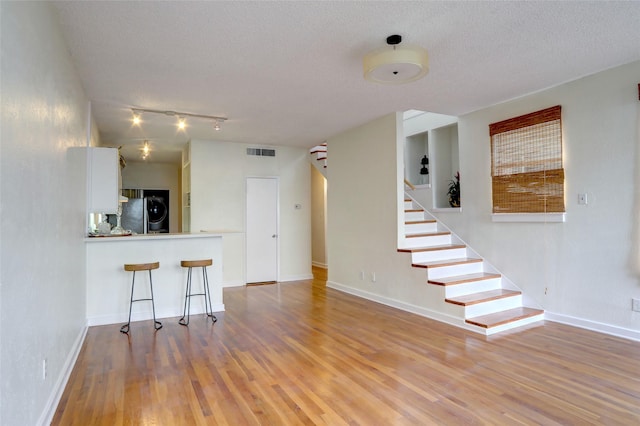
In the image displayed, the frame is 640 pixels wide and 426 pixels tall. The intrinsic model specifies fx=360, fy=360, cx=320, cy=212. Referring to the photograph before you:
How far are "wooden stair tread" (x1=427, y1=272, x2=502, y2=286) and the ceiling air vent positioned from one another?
13.5 ft

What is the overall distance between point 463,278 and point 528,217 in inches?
42.1

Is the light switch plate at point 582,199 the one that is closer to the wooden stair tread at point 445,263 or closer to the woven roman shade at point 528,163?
the woven roman shade at point 528,163

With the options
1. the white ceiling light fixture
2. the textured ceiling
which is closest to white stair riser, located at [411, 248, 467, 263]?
the textured ceiling

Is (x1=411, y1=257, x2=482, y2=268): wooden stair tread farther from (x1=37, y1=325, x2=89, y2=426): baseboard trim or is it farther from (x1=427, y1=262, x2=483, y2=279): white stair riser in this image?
(x1=37, y1=325, x2=89, y2=426): baseboard trim

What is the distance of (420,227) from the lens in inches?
223

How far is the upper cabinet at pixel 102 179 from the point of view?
4.07 m

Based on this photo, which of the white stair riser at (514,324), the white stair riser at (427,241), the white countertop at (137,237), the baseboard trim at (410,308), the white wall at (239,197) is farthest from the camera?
the white wall at (239,197)

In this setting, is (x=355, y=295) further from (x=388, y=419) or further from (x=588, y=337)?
(x=388, y=419)

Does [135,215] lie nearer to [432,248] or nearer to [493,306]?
[432,248]

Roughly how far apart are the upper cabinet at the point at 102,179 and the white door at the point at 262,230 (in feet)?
9.67

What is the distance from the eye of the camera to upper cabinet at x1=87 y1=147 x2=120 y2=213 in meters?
4.07

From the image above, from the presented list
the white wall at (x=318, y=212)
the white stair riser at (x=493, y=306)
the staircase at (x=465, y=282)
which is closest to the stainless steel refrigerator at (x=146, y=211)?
the white wall at (x=318, y=212)

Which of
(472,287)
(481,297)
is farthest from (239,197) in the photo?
(481,297)

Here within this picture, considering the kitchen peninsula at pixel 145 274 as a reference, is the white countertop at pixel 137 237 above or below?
above
